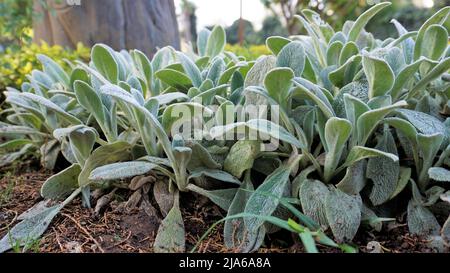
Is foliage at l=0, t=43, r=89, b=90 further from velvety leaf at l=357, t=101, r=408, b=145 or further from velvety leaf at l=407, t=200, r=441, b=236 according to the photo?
velvety leaf at l=407, t=200, r=441, b=236

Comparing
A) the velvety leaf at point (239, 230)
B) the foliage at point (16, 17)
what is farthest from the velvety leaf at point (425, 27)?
the foliage at point (16, 17)

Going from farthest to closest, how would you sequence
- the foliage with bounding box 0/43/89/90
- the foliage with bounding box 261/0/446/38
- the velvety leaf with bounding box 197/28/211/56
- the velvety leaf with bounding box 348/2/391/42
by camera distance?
the foliage with bounding box 261/0/446/38
the foliage with bounding box 0/43/89/90
the velvety leaf with bounding box 197/28/211/56
the velvety leaf with bounding box 348/2/391/42

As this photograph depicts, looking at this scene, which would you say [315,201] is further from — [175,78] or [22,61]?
[22,61]

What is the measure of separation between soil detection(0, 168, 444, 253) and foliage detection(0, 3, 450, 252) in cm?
4

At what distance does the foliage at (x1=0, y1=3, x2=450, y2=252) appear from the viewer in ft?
3.08

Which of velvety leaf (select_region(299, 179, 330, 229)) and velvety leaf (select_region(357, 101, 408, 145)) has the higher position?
velvety leaf (select_region(357, 101, 408, 145))

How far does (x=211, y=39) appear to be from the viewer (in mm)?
1647

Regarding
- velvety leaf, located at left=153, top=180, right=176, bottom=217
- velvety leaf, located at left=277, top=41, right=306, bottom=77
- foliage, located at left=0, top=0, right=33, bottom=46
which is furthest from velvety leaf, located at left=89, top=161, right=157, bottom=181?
foliage, located at left=0, top=0, right=33, bottom=46

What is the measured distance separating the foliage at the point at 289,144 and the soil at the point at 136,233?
4 centimetres

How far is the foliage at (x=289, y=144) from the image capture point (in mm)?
940

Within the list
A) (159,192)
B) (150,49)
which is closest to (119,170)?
(159,192)
